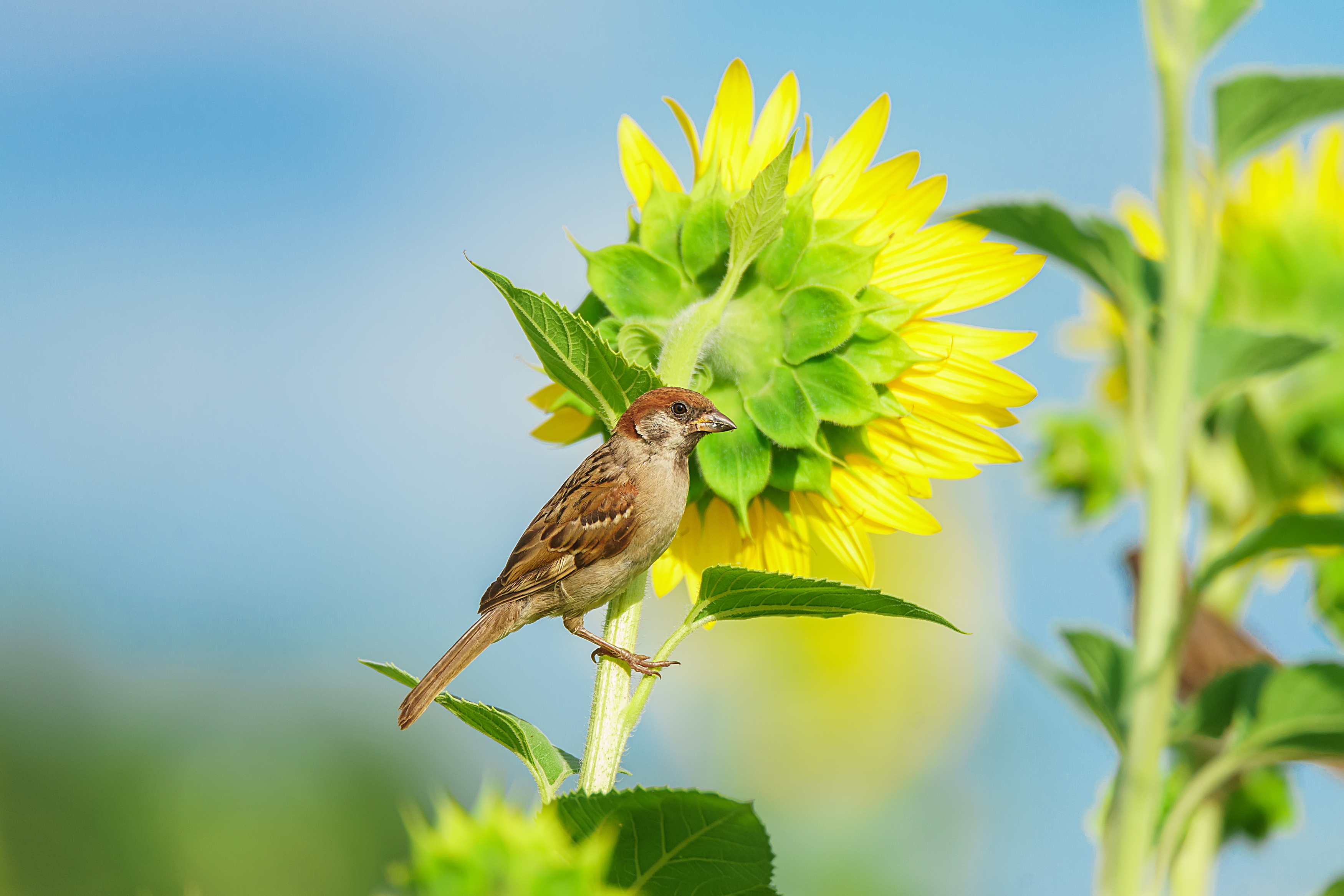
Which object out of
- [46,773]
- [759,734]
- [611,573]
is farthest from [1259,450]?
[46,773]

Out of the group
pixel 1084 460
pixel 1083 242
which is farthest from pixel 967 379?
pixel 1084 460

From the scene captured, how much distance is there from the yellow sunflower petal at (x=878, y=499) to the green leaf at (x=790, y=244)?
268 mm

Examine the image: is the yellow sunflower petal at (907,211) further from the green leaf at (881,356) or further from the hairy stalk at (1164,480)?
the hairy stalk at (1164,480)

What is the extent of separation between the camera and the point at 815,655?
963cm

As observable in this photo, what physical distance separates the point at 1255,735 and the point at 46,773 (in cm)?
1253

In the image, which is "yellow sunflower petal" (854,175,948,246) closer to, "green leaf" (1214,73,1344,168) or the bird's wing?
the bird's wing

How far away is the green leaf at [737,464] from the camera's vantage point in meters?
1.35

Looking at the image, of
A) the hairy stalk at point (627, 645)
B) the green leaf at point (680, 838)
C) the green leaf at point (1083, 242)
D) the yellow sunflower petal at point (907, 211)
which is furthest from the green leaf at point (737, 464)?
the green leaf at point (1083, 242)

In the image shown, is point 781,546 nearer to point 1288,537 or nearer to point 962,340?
point 962,340

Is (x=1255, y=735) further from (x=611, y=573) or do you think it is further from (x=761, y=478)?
(x=611, y=573)

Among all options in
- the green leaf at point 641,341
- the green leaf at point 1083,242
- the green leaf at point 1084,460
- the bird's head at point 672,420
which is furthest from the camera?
the green leaf at point 1084,460

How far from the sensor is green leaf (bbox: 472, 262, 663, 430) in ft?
3.58

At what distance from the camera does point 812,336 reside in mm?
1351

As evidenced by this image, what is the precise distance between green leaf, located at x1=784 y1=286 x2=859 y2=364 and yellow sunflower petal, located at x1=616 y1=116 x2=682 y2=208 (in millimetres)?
290
